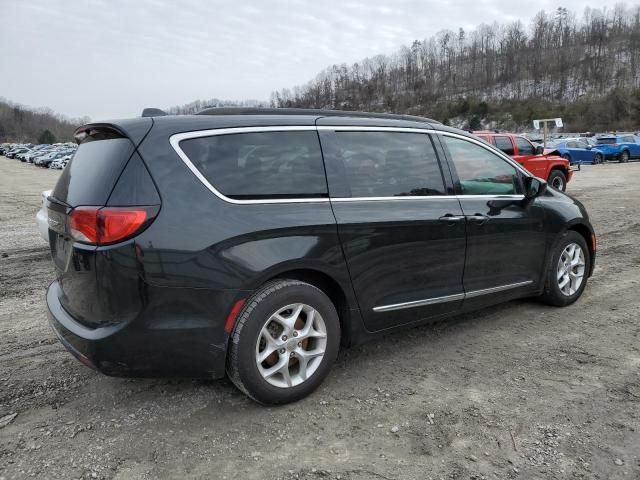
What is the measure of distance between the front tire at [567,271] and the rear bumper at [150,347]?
127 inches

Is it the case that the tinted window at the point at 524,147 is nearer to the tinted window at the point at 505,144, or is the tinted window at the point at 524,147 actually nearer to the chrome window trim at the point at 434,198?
the tinted window at the point at 505,144

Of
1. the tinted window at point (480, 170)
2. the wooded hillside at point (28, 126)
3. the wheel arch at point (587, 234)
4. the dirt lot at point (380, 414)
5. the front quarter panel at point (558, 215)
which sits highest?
the wooded hillside at point (28, 126)

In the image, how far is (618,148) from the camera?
3134cm

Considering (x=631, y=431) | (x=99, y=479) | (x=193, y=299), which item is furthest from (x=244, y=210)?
(x=631, y=431)

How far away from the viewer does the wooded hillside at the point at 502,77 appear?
3684 inches

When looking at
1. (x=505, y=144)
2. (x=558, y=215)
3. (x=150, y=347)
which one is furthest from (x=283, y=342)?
(x=505, y=144)

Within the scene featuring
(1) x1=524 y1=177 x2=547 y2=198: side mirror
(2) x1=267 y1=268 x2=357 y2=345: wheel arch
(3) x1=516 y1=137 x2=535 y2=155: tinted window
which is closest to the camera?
(2) x1=267 y1=268 x2=357 y2=345: wheel arch

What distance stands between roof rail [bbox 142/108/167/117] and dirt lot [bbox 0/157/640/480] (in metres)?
1.74

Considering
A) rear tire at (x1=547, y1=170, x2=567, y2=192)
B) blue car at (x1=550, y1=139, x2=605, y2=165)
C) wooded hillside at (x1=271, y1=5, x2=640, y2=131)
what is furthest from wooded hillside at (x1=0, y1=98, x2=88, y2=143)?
rear tire at (x1=547, y1=170, x2=567, y2=192)

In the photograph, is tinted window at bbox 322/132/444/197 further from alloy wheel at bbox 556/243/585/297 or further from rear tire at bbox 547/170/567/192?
rear tire at bbox 547/170/567/192

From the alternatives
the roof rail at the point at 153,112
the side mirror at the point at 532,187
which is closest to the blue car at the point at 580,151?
the side mirror at the point at 532,187

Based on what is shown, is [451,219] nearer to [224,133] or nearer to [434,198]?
[434,198]

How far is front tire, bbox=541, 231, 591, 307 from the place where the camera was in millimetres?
4613

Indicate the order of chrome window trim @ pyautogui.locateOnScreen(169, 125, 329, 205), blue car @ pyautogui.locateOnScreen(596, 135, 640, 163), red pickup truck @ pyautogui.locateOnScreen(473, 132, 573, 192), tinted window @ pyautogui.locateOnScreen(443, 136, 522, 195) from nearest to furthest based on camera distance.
Answer: chrome window trim @ pyautogui.locateOnScreen(169, 125, 329, 205) < tinted window @ pyautogui.locateOnScreen(443, 136, 522, 195) < red pickup truck @ pyautogui.locateOnScreen(473, 132, 573, 192) < blue car @ pyautogui.locateOnScreen(596, 135, 640, 163)
